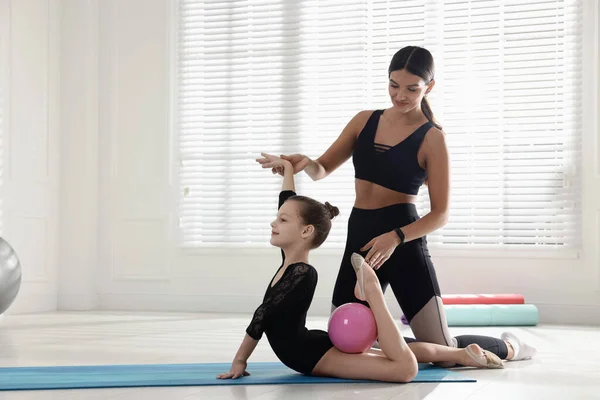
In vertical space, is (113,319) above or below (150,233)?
below

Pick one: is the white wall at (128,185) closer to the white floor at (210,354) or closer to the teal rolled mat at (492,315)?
the white floor at (210,354)

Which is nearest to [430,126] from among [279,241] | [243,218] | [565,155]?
[279,241]

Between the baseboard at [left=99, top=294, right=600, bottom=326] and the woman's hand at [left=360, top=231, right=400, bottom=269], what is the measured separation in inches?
124

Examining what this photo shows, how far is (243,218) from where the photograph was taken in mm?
6531

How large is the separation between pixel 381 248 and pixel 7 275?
2.59 m

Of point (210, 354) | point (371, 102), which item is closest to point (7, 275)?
point (210, 354)

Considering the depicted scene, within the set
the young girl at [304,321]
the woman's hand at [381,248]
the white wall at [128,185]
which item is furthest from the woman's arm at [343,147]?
the white wall at [128,185]

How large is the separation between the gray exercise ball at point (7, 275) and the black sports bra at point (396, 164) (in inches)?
93.1

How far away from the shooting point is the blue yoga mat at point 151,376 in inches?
112

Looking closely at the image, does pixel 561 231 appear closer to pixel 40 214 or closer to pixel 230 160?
pixel 230 160

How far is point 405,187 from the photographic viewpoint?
10.6 ft

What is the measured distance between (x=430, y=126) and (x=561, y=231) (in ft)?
9.81

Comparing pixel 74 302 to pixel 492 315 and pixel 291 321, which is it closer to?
pixel 492 315

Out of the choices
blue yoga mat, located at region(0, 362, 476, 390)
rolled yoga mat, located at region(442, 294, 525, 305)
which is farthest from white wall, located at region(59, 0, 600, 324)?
blue yoga mat, located at region(0, 362, 476, 390)
